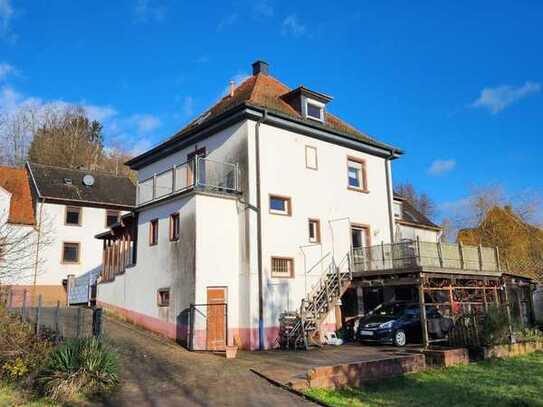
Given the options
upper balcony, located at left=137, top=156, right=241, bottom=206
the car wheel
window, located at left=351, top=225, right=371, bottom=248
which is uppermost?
upper balcony, located at left=137, top=156, right=241, bottom=206

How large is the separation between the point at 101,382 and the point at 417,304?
500 inches

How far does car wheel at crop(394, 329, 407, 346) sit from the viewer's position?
59.0 feet

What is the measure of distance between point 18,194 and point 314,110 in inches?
844

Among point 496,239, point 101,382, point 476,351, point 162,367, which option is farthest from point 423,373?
point 496,239

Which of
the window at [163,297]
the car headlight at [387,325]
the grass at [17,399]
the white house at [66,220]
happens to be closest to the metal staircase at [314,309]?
the car headlight at [387,325]

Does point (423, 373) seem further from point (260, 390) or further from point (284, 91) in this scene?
point (284, 91)

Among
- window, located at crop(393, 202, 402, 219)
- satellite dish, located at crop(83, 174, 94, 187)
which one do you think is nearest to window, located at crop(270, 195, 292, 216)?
window, located at crop(393, 202, 402, 219)

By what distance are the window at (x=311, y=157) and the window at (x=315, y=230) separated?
7.58 feet

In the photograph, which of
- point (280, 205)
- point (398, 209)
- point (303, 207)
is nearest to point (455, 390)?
point (280, 205)

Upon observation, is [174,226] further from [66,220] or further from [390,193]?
[66,220]

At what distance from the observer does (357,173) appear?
23656 mm

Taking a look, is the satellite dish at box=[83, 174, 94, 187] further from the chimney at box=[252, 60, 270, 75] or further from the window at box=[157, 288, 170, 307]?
the window at box=[157, 288, 170, 307]

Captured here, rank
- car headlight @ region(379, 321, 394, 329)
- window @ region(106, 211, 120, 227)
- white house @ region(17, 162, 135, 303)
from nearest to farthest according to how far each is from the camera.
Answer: car headlight @ region(379, 321, 394, 329) → white house @ region(17, 162, 135, 303) → window @ region(106, 211, 120, 227)

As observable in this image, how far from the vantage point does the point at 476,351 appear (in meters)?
16.0
